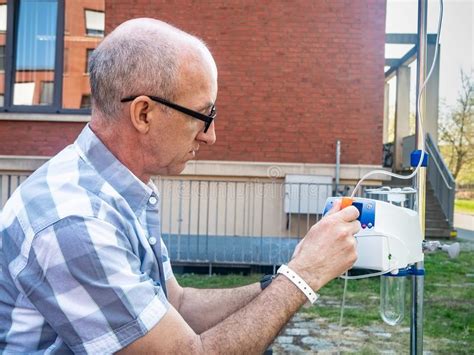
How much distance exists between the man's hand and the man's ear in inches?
20.9

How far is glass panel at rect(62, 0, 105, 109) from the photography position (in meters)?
7.96

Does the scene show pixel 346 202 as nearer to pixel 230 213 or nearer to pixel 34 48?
pixel 230 213

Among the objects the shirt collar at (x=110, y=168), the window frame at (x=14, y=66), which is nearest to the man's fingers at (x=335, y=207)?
the shirt collar at (x=110, y=168)

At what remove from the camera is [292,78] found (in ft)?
25.1

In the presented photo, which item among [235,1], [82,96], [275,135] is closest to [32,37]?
[82,96]

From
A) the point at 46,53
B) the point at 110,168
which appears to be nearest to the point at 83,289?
the point at 110,168

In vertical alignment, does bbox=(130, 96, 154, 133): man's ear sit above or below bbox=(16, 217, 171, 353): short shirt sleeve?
above

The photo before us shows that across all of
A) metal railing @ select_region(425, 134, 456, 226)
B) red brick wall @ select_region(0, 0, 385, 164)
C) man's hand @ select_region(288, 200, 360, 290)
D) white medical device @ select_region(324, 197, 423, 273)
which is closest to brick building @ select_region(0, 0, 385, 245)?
red brick wall @ select_region(0, 0, 385, 164)

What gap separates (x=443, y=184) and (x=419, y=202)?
10.8m

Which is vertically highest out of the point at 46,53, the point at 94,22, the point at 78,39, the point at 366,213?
the point at 94,22

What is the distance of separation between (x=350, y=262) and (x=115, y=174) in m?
0.68

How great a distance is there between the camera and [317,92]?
7641 millimetres

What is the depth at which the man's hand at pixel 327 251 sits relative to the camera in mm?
1361

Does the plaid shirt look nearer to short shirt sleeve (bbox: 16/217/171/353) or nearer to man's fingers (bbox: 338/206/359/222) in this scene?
short shirt sleeve (bbox: 16/217/171/353)
